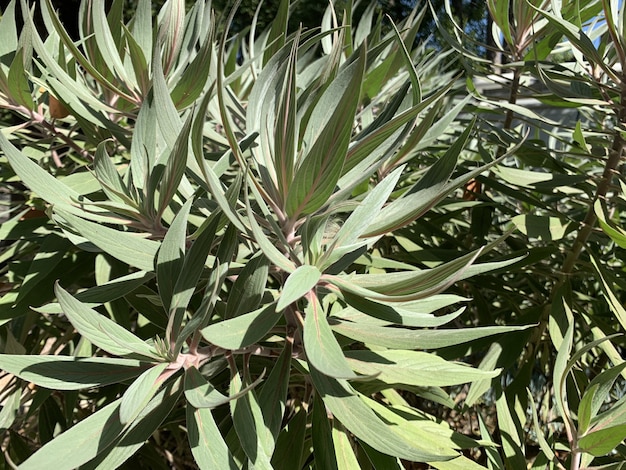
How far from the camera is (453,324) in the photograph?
0.99m

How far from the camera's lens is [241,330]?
16.7 inches

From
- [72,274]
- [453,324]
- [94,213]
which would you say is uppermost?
[94,213]

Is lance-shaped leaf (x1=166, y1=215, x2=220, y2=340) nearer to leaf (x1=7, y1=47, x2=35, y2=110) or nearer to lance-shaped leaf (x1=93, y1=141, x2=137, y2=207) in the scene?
lance-shaped leaf (x1=93, y1=141, x2=137, y2=207)

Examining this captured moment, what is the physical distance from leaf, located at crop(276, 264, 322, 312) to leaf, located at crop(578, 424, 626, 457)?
336 millimetres

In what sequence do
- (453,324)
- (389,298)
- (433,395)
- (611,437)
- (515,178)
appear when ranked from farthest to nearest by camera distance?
(453,324) → (515,178) → (433,395) → (611,437) → (389,298)

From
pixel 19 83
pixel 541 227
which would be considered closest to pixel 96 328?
pixel 19 83

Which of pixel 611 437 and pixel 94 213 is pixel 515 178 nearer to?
pixel 611 437

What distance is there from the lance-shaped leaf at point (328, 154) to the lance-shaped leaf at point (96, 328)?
0.17 metres

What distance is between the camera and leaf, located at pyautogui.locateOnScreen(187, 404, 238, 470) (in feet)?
1.45

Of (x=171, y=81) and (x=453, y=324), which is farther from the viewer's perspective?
(x=453, y=324)

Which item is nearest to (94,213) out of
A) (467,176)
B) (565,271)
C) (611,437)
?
(467,176)

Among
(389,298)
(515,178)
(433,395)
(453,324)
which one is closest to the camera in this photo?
(389,298)

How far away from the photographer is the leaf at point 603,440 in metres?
0.52

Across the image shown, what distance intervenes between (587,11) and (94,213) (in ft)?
2.40
